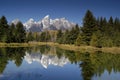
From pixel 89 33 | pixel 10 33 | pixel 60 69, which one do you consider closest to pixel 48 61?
pixel 60 69

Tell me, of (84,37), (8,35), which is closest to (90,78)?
(84,37)

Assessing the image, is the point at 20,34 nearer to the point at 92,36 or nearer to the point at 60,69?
the point at 92,36

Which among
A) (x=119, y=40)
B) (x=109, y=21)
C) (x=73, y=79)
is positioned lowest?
(x=73, y=79)

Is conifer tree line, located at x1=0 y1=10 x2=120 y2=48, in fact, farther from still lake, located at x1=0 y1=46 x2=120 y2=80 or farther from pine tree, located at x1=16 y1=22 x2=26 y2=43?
still lake, located at x1=0 y1=46 x2=120 y2=80

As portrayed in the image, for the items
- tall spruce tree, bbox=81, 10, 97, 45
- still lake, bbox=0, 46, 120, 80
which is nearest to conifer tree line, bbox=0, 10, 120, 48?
tall spruce tree, bbox=81, 10, 97, 45

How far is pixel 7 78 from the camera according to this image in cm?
2445

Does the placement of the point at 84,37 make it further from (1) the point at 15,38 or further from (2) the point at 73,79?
(2) the point at 73,79

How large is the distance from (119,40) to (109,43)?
162 inches

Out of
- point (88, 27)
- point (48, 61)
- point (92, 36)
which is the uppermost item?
point (88, 27)

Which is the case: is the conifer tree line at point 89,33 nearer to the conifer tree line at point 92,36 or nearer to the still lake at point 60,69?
the conifer tree line at point 92,36

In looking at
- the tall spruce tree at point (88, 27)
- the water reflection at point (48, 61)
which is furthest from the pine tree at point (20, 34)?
the water reflection at point (48, 61)

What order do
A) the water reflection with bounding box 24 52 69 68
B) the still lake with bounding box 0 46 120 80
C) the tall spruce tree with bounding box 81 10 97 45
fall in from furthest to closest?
the tall spruce tree with bounding box 81 10 97 45 → the water reflection with bounding box 24 52 69 68 → the still lake with bounding box 0 46 120 80

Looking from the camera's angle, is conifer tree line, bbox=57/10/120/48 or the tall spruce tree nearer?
conifer tree line, bbox=57/10/120/48

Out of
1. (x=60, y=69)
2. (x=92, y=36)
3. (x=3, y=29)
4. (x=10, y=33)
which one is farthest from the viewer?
(x=3, y=29)
